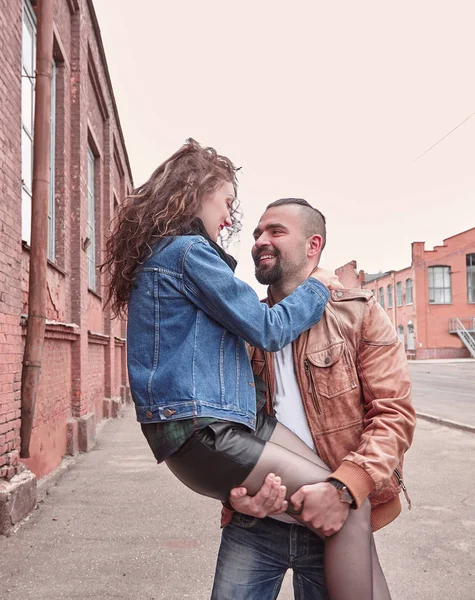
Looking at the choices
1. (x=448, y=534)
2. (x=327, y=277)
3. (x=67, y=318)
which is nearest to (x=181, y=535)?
(x=448, y=534)

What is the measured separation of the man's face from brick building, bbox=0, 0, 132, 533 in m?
0.76

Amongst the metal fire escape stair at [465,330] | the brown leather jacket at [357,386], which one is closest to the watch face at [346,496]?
the brown leather jacket at [357,386]

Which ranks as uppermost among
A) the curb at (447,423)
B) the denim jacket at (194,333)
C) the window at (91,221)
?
the window at (91,221)

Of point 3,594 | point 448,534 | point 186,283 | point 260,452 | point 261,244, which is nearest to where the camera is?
point 260,452

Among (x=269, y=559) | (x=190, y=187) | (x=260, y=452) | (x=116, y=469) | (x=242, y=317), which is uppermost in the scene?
(x=190, y=187)

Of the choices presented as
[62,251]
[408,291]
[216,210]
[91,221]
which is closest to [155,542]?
[216,210]

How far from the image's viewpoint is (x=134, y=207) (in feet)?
7.04

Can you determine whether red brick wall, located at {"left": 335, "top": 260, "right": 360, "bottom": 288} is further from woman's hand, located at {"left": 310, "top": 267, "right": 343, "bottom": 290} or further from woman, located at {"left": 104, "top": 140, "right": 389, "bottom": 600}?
woman, located at {"left": 104, "top": 140, "right": 389, "bottom": 600}

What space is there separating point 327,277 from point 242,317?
54cm

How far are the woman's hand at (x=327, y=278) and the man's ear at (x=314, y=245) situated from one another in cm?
7

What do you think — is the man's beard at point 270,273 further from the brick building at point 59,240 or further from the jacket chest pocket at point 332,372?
the brick building at point 59,240

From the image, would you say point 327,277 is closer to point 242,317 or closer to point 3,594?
point 242,317

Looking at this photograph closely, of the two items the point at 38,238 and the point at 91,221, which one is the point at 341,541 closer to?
the point at 38,238

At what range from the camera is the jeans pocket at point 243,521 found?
7.16 feet
